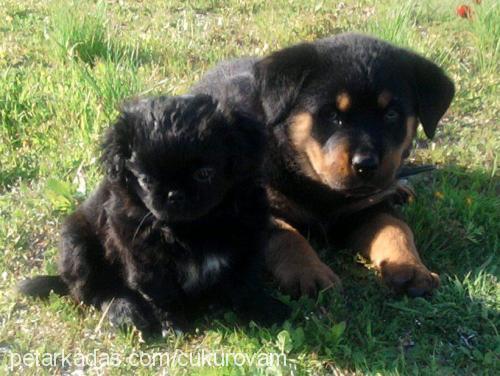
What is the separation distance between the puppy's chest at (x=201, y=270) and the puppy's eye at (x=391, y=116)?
1.09 metres

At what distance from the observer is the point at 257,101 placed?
379 centimetres

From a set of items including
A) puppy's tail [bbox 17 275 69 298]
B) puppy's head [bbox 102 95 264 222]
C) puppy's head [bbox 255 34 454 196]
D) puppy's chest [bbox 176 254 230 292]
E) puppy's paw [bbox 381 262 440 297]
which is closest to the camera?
puppy's head [bbox 102 95 264 222]

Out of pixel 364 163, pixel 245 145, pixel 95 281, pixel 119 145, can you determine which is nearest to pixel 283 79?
pixel 364 163

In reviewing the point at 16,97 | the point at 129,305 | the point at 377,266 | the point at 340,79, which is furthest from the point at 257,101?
the point at 16,97

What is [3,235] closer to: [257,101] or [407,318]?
[257,101]

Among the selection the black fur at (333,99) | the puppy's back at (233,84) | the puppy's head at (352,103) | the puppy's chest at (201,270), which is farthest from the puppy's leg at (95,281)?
the puppy's head at (352,103)

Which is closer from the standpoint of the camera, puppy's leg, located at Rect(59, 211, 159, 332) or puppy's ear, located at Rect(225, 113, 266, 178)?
puppy's ear, located at Rect(225, 113, 266, 178)

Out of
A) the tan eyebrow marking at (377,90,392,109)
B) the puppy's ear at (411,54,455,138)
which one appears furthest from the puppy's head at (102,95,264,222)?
the puppy's ear at (411,54,455,138)

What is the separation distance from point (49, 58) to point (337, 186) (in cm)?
280

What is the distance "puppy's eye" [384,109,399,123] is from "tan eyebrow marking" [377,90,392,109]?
0.05m

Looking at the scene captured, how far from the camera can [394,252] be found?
3443 millimetres

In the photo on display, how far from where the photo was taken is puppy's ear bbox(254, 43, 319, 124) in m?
3.63

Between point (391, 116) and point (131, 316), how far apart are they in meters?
1.51

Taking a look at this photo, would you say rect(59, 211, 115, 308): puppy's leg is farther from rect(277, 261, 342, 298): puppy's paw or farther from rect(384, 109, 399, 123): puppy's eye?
rect(384, 109, 399, 123): puppy's eye
